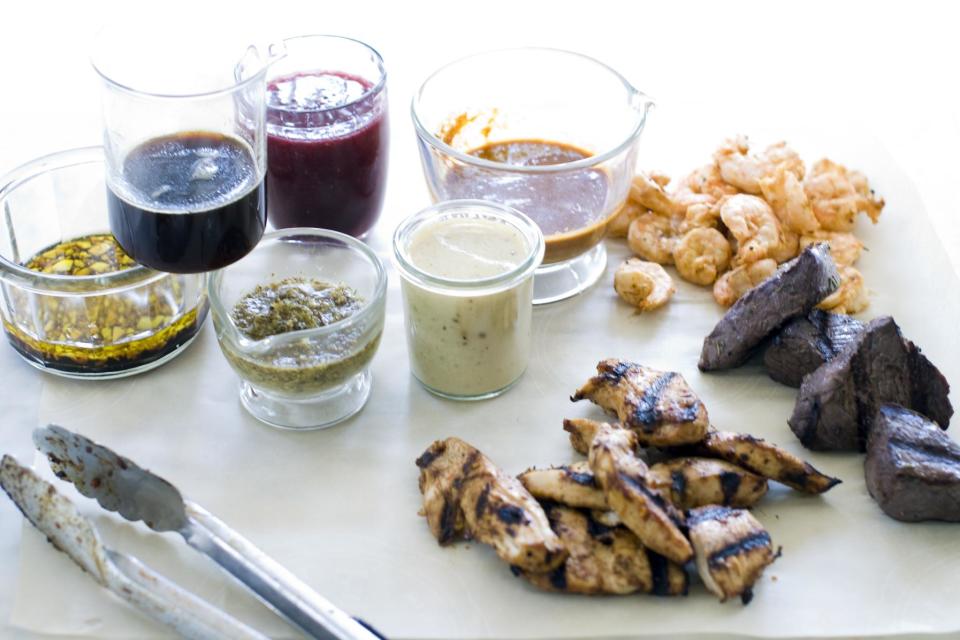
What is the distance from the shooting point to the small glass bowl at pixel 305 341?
2215 mm

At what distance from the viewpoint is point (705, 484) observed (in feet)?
6.85

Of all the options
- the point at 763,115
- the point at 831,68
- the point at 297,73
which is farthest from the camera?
the point at 831,68

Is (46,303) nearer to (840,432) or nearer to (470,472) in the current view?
(470,472)

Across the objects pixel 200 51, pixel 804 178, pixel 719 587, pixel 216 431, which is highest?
pixel 200 51

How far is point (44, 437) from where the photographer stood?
6.93 ft

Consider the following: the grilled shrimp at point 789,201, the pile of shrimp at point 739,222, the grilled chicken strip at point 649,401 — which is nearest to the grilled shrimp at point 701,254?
the pile of shrimp at point 739,222

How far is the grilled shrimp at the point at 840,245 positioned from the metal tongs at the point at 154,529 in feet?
4.51

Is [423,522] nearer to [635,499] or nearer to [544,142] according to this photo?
[635,499]

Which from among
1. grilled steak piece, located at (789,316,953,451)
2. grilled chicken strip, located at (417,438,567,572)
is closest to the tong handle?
grilled chicken strip, located at (417,438,567,572)

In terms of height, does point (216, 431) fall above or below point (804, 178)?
below

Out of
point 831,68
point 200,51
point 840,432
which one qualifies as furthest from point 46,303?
point 831,68

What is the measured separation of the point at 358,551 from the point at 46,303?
81cm

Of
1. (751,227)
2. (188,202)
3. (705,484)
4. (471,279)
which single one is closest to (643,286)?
(751,227)

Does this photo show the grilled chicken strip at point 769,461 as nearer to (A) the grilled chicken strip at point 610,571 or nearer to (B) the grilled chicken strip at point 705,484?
(B) the grilled chicken strip at point 705,484
